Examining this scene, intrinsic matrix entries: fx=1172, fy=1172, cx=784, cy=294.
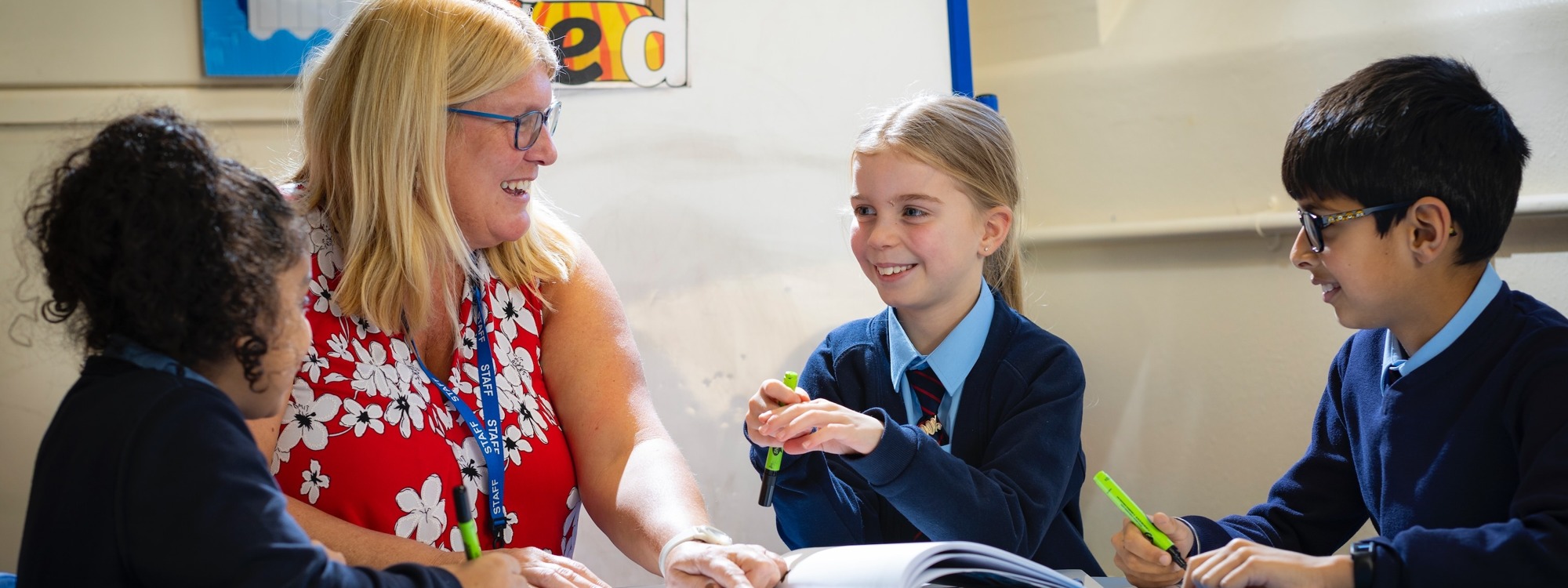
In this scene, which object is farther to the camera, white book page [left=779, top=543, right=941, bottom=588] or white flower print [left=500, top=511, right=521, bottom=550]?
white flower print [left=500, top=511, right=521, bottom=550]

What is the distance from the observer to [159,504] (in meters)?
0.75

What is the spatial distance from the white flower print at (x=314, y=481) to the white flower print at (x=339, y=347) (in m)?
0.13

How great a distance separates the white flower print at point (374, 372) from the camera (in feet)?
4.35

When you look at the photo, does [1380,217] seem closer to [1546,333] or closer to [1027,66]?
[1546,333]

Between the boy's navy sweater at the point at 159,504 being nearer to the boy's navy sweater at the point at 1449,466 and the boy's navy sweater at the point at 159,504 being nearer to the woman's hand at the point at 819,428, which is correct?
the woman's hand at the point at 819,428

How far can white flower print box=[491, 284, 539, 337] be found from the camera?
1480mm

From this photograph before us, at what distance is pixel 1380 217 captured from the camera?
1.20 meters

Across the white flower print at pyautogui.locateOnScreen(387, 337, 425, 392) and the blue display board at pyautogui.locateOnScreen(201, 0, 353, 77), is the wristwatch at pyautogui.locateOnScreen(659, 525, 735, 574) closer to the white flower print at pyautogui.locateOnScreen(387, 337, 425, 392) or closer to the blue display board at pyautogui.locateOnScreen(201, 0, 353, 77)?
the white flower print at pyautogui.locateOnScreen(387, 337, 425, 392)

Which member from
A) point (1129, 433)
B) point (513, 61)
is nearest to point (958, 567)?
point (513, 61)

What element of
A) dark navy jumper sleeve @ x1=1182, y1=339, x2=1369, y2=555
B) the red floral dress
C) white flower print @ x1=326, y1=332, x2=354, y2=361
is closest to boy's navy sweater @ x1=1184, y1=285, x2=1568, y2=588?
dark navy jumper sleeve @ x1=1182, y1=339, x2=1369, y2=555

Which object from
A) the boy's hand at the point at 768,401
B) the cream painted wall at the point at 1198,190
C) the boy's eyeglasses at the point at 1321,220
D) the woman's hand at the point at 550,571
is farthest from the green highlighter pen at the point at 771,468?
the cream painted wall at the point at 1198,190

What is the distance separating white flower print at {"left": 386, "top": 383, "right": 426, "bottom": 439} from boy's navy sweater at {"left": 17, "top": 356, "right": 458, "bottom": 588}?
518 millimetres

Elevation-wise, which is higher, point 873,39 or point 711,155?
point 873,39

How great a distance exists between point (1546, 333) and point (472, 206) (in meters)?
1.17
